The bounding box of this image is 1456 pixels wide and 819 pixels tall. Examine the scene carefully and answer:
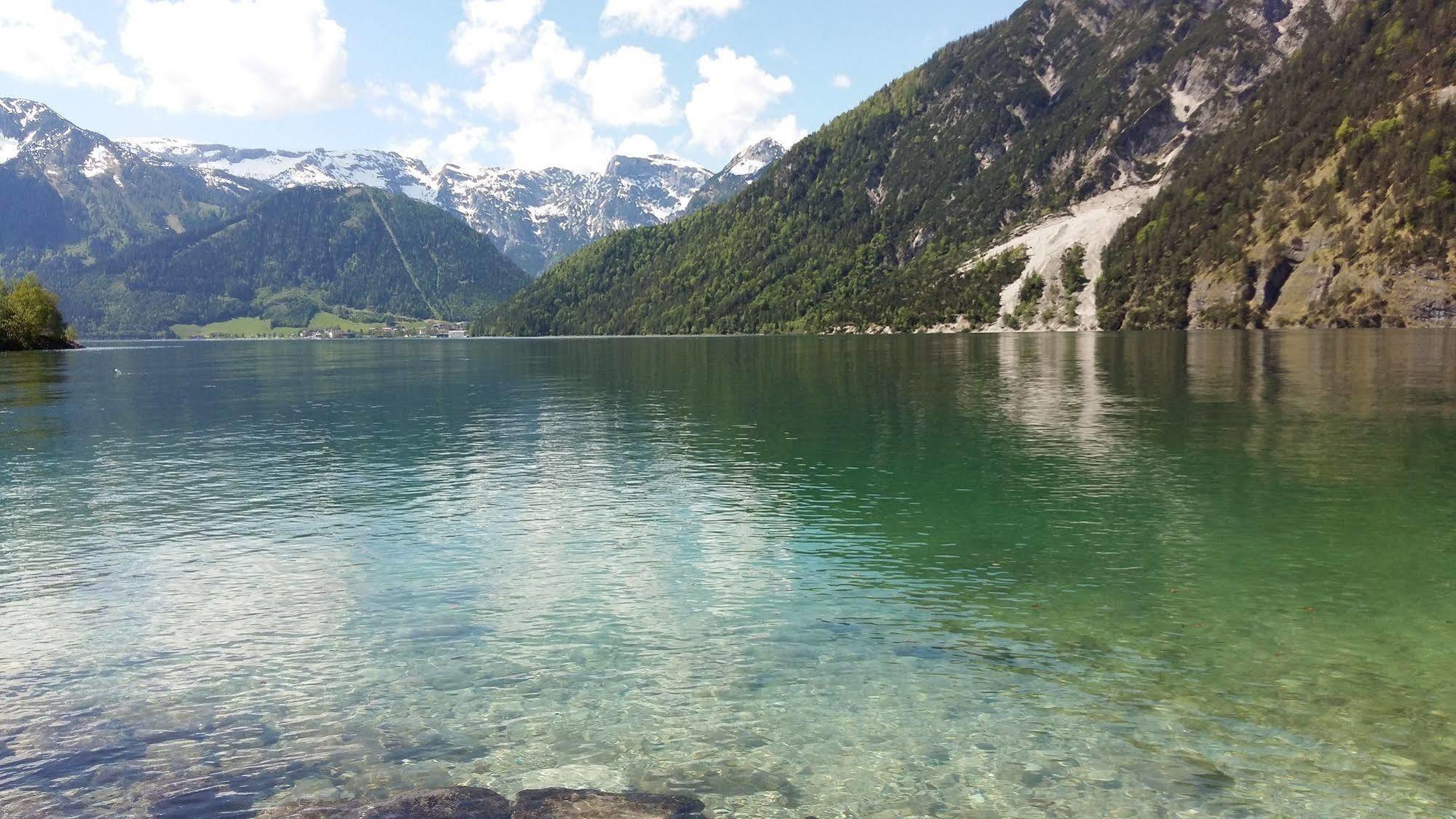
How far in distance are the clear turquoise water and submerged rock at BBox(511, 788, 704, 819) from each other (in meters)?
0.63

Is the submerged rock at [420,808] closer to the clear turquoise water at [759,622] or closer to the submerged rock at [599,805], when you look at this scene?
the submerged rock at [599,805]

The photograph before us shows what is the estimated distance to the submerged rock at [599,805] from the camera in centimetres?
1395

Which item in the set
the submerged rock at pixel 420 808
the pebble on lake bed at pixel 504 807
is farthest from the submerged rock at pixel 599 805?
the submerged rock at pixel 420 808

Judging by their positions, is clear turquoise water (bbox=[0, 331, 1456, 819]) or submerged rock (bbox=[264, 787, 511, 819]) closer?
submerged rock (bbox=[264, 787, 511, 819])

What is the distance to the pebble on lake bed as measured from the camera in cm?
1395

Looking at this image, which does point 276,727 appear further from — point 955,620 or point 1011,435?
point 1011,435

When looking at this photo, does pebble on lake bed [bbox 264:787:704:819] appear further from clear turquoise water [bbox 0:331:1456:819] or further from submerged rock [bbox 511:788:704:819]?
clear turquoise water [bbox 0:331:1456:819]

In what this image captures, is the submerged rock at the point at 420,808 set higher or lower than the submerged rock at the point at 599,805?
higher

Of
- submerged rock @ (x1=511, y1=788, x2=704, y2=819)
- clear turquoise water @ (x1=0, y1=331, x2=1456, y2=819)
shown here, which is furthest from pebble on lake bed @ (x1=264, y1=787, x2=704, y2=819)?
clear turquoise water @ (x1=0, y1=331, x2=1456, y2=819)

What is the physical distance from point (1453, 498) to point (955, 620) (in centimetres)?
2631

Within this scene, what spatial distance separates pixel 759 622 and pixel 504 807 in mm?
10489

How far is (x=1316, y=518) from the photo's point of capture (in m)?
33.8

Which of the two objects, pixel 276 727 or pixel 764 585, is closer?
pixel 276 727

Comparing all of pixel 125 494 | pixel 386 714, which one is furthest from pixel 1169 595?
pixel 125 494
